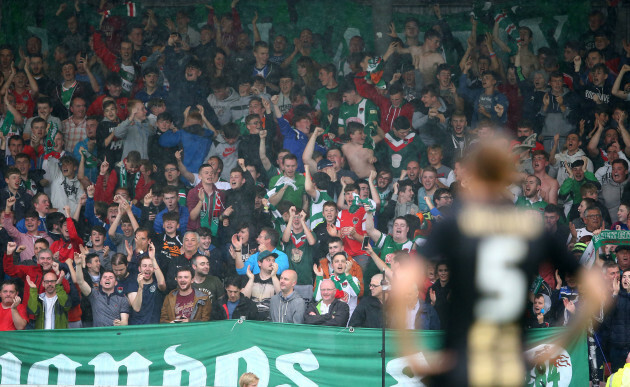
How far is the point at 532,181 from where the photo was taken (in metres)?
10.2

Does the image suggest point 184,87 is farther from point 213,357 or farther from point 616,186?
point 616,186

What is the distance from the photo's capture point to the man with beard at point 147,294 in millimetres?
9305

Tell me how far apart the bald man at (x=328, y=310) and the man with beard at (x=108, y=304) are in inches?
81.1

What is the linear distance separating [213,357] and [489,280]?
5.63m

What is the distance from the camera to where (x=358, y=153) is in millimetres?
10766

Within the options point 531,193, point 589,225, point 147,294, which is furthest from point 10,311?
point 589,225

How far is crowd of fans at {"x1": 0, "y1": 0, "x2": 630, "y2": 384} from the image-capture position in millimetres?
9336

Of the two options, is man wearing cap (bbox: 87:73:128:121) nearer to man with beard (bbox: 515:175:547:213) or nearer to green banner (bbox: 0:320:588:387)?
green banner (bbox: 0:320:588:387)

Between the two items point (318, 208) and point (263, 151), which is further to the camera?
point (263, 151)

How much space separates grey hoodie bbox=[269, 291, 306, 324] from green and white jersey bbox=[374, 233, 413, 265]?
3.83ft

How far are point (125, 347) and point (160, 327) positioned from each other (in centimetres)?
42

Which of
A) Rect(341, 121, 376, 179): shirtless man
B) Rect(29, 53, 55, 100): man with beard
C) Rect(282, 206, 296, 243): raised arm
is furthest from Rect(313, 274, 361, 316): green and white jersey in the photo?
Rect(29, 53, 55, 100): man with beard

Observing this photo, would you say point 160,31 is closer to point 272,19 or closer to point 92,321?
point 272,19

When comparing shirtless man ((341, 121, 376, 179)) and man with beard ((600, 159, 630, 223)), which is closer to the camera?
man with beard ((600, 159, 630, 223))
